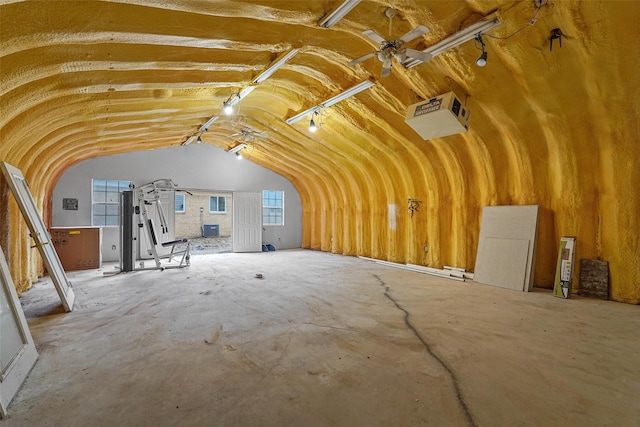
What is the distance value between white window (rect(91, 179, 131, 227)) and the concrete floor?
487 cm

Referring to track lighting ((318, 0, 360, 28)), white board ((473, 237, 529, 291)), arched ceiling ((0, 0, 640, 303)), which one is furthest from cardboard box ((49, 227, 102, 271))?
white board ((473, 237, 529, 291))

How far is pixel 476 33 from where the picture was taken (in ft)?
11.8

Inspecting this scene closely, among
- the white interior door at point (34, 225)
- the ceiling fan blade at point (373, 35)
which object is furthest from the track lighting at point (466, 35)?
the white interior door at point (34, 225)

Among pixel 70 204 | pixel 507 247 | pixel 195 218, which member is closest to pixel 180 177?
pixel 70 204

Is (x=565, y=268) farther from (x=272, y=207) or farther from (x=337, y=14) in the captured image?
(x=272, y=207)

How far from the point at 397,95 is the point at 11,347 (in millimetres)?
5748

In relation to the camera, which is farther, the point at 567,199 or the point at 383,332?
the point at 567,199

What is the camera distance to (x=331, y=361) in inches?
109

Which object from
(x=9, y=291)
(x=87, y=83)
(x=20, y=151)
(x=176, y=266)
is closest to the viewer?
(x=9, y=291)

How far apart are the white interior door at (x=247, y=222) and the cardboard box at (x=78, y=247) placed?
4377 mm

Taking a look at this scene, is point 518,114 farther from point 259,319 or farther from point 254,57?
point 259,319

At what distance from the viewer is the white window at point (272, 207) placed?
1238cm

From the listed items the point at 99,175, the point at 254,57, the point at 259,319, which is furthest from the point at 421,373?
the point at 99,175

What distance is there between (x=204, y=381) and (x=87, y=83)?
405 centimetres
